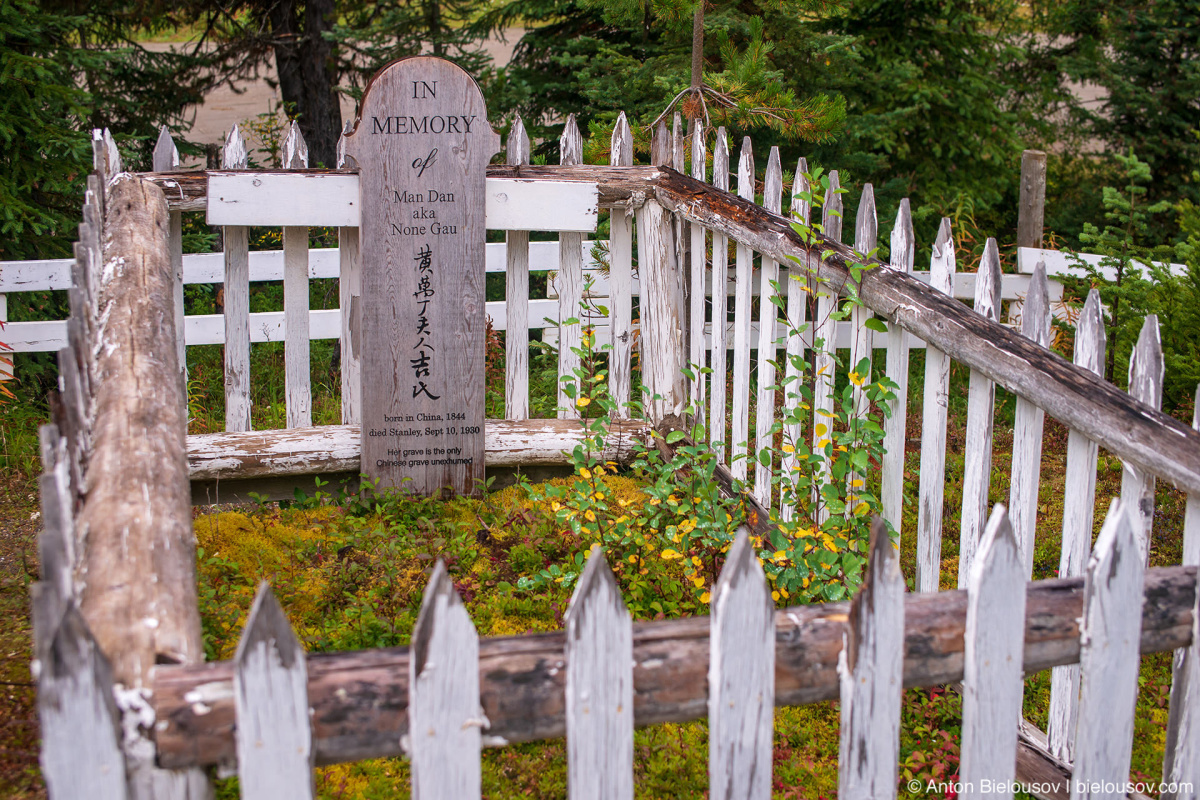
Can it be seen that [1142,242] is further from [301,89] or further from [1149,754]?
[301,89]

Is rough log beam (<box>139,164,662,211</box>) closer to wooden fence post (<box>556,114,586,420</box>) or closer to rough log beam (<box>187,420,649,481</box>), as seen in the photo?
wooden fence post (<box>556,114,586,420</box>)

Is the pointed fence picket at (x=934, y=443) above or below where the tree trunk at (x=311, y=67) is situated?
below

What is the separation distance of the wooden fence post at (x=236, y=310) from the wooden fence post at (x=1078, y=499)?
3.10m

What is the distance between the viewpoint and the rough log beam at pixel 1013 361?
2.10 m

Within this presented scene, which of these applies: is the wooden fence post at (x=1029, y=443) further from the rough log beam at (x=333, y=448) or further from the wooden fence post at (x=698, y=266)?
the rough log beam at (x=333, y=448)

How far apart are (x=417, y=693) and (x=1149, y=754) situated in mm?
2407

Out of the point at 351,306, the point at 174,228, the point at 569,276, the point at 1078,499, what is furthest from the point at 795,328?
the point at 174,228

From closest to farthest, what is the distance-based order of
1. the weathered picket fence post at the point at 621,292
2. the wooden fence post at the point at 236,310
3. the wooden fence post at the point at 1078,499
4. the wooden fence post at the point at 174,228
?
the wooden fence post at the point at 1078,499, the wooden fence post at the point at 174,228, the wooden fence post at the point at 236,310, the weathered picket fence post at the point at 621,292

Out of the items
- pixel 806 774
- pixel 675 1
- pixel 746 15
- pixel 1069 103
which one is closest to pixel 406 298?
pixel 675 1

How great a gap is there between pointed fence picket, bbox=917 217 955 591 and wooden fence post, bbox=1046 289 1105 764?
0.42 metres

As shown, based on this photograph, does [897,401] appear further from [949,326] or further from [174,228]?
[174,228]

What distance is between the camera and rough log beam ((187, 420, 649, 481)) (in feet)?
13.1

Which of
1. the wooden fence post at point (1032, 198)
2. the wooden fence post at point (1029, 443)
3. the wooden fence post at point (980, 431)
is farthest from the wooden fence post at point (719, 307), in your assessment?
the wooden fence post at point (1032, 198)

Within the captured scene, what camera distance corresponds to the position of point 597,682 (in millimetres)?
1533
